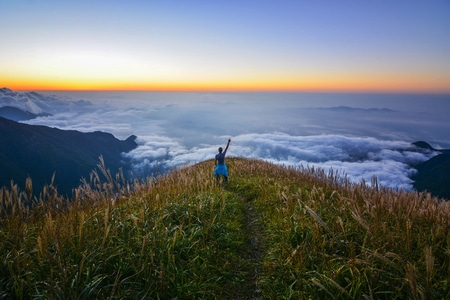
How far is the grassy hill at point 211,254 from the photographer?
306 cm

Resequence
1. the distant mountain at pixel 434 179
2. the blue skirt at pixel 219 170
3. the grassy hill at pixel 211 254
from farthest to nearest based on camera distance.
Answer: the distant mountain at pixel 434 179, the blue skirt at pixel 219 170, the grassy hill at pixel 211 254

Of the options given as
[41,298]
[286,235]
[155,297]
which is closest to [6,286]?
[41,298]

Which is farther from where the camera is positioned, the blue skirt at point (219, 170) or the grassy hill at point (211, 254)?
the blue skirt at point (219, 170)

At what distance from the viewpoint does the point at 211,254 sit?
14.8 ft

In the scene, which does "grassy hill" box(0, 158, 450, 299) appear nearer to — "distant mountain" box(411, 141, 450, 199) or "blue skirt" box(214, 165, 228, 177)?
"blue skirt" box(214, 165, 228, 177)

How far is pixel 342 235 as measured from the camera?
14.0ft

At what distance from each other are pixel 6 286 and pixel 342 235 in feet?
16.7

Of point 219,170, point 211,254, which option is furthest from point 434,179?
point 211,254

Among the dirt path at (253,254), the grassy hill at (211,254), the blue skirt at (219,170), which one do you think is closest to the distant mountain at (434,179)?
the blue skirt at (219,170)

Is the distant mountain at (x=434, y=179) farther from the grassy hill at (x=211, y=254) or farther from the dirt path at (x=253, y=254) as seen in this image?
the grassy hill at (x=211, y=254)

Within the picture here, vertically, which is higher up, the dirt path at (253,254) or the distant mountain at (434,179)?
the dirt path at (253,254)

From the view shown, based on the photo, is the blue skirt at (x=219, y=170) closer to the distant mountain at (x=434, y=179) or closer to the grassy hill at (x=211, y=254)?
the grassy hill at (x=211, y=254)

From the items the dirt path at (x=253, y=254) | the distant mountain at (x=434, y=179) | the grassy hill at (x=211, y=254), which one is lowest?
the distant mountain at (x=434, y=179)

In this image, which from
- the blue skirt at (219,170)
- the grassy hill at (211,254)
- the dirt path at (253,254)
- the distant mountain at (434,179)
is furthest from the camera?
the distant mountain at (434,179)
